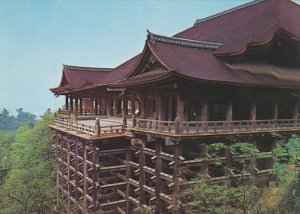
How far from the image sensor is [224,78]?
48.2 feet

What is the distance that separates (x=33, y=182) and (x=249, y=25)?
22746 millimetres

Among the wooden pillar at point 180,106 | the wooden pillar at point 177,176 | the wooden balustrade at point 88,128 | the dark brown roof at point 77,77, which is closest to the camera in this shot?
the wooden pillar at point 177,176

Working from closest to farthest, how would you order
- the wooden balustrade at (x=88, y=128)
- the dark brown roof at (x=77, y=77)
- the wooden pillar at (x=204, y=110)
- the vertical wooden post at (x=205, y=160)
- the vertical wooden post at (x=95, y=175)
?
the vertical wooden post at (x=205, y=160) → the wooden pillar at (x=204, y=110) → the vertical wooden post at (x=95, y=175) → the wooden balustrade at (x=88, y=128) → the dark brown roof at (x=77, y=77)

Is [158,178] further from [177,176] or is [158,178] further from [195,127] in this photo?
[195,127]

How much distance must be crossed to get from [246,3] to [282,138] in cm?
1413

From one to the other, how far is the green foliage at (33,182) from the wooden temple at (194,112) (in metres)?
5.09

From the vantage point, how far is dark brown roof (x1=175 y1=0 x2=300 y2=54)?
720 inches

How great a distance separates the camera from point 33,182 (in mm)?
25969

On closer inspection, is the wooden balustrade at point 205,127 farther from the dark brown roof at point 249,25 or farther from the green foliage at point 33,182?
the green foliage at point 33,182

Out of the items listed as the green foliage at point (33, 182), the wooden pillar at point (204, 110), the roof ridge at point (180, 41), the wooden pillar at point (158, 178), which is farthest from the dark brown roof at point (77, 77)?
the wooden pillar at point (204, 110)

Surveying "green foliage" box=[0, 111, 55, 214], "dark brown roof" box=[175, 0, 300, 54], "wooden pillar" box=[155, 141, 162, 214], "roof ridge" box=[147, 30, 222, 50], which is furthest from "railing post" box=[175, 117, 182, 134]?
"green foliage" box=[0, 111, 55, 214]

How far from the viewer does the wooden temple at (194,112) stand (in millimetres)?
13977

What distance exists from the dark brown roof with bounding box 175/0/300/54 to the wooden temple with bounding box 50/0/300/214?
0.11m

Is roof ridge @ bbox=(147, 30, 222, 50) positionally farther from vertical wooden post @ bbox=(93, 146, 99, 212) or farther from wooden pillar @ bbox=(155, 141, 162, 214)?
vertical wooden post @ bbox=(93, 146, 99, 212)
